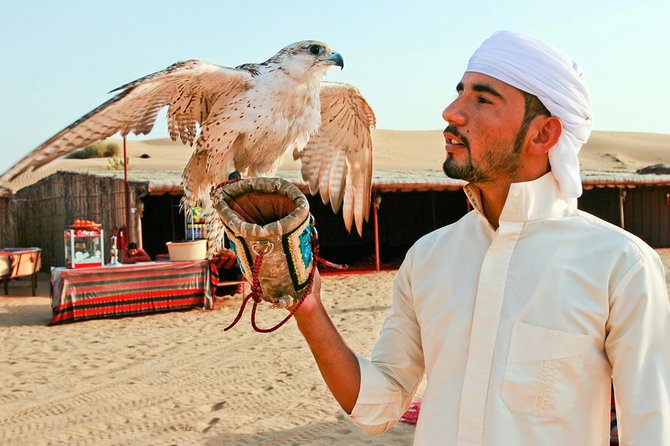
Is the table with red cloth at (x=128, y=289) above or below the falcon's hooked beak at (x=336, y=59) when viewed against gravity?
below

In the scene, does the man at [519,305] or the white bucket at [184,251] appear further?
the white bucket at [184,251]

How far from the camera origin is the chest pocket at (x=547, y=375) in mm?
1343

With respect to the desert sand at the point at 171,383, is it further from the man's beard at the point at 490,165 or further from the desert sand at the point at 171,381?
the man's beard at the point at 490,165

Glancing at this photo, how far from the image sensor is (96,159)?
38.4 m

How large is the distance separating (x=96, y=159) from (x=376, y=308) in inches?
1267

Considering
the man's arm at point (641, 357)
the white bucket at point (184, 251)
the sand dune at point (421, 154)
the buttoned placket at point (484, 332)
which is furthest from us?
the sand dune at point (421, 154)

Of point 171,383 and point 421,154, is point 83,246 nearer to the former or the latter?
point 171,383

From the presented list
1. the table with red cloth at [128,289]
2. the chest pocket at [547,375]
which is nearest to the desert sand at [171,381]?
the table with red cloth at [128,289]

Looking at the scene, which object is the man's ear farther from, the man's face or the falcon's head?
the falcon's head

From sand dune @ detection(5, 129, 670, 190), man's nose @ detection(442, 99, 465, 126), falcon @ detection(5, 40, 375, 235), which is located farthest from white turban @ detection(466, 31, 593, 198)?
sand dune @ detection(5, 129, 670, 190)

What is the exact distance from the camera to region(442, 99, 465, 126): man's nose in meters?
1.51

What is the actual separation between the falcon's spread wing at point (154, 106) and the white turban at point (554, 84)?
1.97 m

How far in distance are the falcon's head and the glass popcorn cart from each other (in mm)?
7064

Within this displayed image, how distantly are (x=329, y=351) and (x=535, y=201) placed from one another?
0.60m
